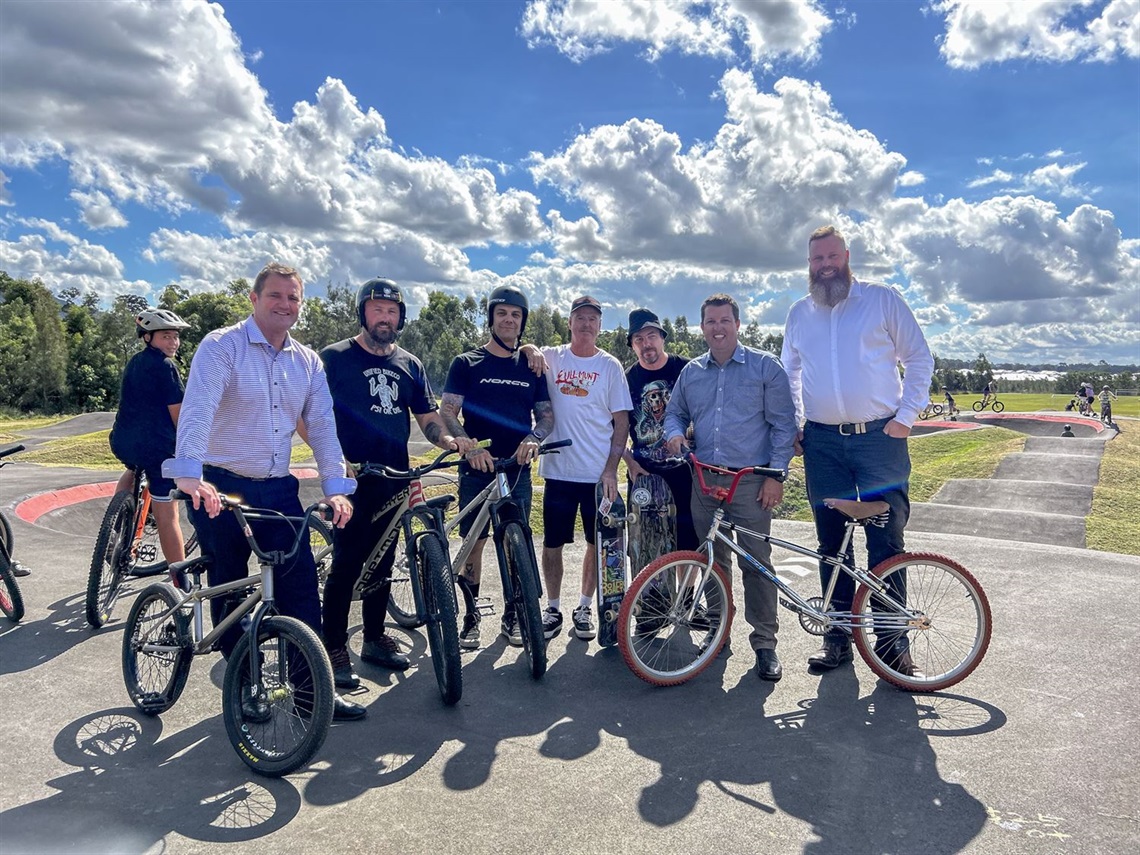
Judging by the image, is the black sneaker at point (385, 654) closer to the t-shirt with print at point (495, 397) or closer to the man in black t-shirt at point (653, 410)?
the t-shirt with print at point (495, 397)

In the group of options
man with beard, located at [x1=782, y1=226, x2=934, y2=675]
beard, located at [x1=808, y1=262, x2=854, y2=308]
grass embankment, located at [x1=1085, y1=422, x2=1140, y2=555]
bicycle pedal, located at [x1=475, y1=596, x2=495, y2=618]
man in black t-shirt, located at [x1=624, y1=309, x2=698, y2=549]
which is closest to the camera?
man with beard, located at [x1=782, y1=226, x2=934, y2=675]

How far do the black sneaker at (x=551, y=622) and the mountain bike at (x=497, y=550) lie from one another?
1.59ft

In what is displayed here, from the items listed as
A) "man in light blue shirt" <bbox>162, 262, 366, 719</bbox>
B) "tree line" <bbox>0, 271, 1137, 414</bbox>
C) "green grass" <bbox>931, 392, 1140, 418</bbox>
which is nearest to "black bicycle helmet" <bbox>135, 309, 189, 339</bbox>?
"man in light blue shirt" <bbox>162, 262, 366, 719</bbox>

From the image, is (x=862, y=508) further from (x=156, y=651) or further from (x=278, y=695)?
(x=156, y=651)

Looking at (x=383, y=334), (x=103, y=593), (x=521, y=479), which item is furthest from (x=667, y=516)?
(x=103, y=593)

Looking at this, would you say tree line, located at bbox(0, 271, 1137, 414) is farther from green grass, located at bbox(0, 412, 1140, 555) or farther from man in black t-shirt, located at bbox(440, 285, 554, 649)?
man in black t-shirt, located at bbox(440, 285, 554, 649)

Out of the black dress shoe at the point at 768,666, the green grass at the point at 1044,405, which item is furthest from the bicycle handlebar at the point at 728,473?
the green grass at the point at 1044,405

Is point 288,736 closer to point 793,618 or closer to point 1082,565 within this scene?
point 793,618

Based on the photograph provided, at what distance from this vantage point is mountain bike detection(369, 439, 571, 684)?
4.13 metres

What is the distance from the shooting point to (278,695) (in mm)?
3344

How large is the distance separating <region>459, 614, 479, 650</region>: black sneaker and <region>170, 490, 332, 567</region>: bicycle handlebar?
164 centimetres

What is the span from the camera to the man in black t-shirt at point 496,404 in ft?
16.4

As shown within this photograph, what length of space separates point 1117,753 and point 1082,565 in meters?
4.10

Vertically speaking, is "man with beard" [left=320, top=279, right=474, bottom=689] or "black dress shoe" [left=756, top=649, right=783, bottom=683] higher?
"man with beard" [left=320, top=279, right=474, bottom=689]
